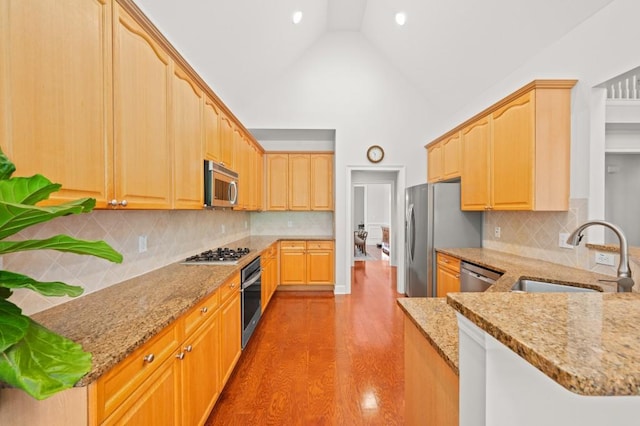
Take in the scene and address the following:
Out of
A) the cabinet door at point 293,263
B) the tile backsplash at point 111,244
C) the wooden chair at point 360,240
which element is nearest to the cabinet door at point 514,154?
the cabinet door at point 293,263

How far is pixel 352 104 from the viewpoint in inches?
183

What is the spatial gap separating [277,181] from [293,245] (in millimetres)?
1155

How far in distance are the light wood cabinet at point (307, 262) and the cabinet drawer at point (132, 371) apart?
3246mm

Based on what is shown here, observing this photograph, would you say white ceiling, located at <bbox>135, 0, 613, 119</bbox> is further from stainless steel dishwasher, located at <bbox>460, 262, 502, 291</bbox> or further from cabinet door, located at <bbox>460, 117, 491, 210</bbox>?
stainless steel dishwasher, located at <bbox>460, 262, 502, 291</bbox>

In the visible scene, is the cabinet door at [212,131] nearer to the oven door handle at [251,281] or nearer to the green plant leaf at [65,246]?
the oven door handle at [251,281]

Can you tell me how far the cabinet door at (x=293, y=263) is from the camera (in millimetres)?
4512

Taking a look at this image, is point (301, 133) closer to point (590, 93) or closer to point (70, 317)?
point (590, 93)

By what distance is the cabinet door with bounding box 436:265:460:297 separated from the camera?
2985 mm

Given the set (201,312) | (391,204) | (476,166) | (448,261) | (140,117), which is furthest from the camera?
(391,204)

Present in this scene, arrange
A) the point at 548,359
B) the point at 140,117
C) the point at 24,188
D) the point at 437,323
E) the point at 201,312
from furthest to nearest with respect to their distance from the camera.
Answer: the point at 201,312 → the point at 140,117 → the point at 437,323 → the point at 24,188 → the point at 548,359

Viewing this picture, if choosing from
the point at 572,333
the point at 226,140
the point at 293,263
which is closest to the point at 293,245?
the point at 293,263

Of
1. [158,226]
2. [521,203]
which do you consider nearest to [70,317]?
[158,226]

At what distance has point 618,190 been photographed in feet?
7.34

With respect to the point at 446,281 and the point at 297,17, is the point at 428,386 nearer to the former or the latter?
the point at 446,281
